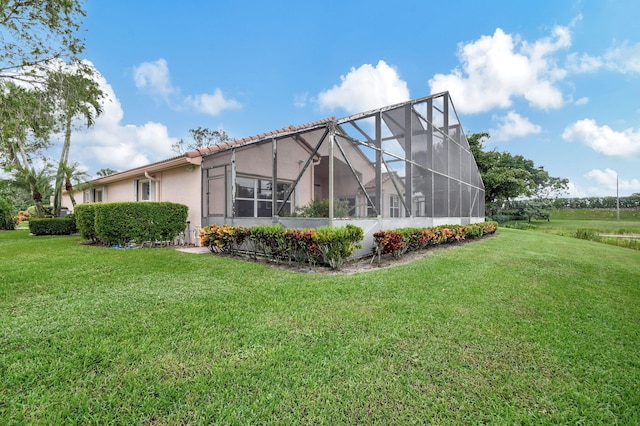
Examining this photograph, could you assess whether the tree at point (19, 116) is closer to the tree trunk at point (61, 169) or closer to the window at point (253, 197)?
the window at point (253, 197)

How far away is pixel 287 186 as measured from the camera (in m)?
7.09

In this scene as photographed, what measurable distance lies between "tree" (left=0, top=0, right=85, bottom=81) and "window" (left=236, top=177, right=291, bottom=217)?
6.72 m

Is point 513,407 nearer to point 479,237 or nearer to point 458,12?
point 479,237

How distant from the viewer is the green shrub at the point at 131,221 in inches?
325

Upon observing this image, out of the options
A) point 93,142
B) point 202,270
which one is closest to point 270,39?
point 202,270

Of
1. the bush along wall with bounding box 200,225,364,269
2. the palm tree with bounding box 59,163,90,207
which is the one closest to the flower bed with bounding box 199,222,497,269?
the bush along wall with bounding box 200,225,364,269

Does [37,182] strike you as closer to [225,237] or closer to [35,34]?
[35,34]

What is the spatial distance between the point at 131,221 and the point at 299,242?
19.1ft

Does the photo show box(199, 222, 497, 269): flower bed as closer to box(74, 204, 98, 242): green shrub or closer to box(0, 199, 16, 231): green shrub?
box(74, 204, 98, 242): green shrub

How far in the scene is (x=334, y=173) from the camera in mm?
6109

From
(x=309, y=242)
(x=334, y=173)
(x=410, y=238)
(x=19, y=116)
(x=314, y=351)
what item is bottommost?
(x=314, y=351)

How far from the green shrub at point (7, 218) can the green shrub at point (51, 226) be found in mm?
4631

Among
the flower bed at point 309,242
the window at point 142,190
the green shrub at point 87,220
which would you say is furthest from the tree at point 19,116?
the flower bed at point 309,242

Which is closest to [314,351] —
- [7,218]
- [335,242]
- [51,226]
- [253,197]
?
[335,242]
